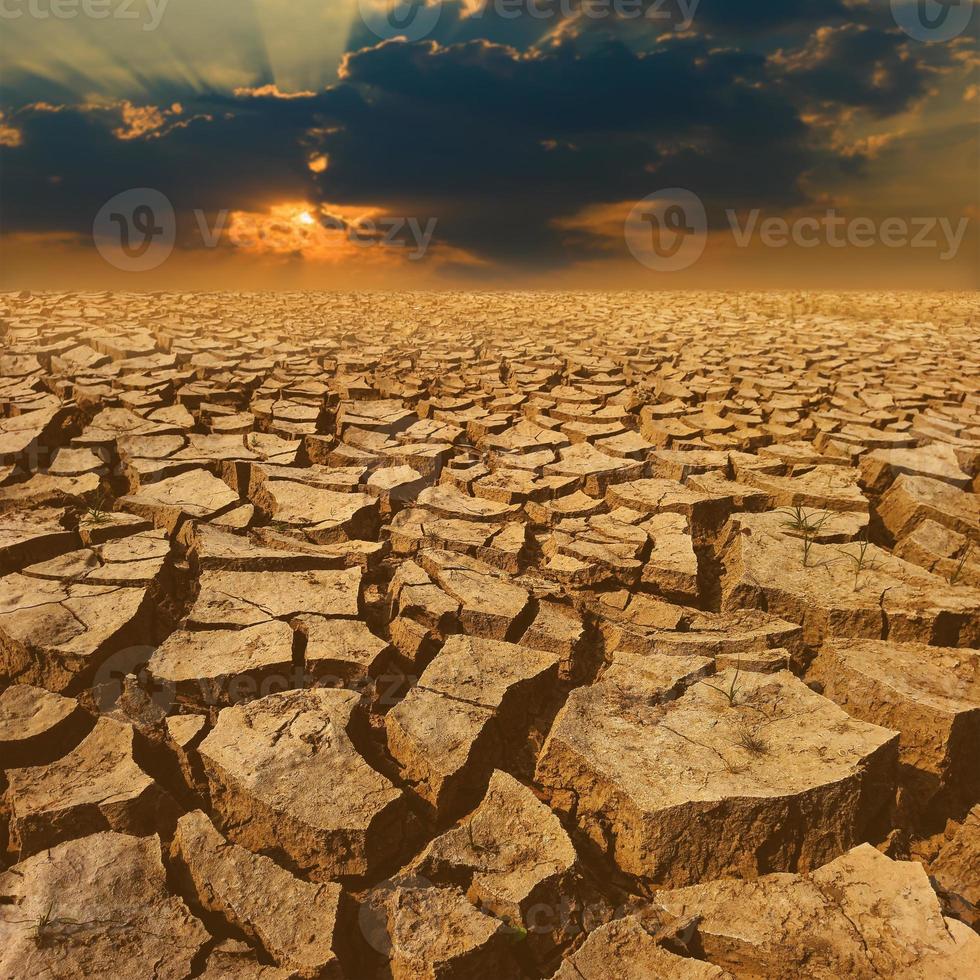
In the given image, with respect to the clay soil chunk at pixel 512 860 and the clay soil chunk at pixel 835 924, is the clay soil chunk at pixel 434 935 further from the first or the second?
the clay soil chunk at pixel 835 924

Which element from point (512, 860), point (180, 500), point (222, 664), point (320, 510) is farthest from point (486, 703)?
point (180, 500)

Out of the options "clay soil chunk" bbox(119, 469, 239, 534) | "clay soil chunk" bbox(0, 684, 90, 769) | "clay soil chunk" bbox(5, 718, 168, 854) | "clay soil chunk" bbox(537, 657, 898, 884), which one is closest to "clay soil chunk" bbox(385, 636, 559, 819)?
"clay soil chunk" bbox(537, 657, 898, 884)

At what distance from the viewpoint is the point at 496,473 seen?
317 centimetres

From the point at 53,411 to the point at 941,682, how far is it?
4.28 meters

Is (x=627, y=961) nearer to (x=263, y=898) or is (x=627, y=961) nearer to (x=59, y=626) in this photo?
(x=263, y=898)

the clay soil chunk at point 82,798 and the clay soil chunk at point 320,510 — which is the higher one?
the clay soil chunk at point 320,510

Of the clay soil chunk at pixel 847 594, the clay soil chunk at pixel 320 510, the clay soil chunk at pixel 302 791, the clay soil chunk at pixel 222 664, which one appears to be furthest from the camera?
the clay soil chunk at pixel 320 510

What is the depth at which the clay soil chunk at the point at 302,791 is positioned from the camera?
131 centimetres

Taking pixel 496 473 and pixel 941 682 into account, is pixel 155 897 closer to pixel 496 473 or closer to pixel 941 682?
pixel 941 682

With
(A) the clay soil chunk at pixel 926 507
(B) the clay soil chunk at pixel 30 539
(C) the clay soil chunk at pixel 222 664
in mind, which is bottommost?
(C) the clay soil chunk at pixel 222 664

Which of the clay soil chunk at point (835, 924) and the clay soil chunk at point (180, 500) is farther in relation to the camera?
the clay soil chunk at point (180, 500)

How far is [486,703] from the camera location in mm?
1633

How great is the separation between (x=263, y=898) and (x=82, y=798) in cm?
50

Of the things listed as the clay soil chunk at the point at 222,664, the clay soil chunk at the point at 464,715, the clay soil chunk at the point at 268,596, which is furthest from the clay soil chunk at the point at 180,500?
the clay soil chunk at the point at 464,715
